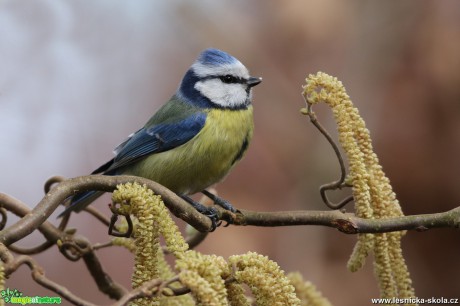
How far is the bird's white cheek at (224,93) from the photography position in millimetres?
2264

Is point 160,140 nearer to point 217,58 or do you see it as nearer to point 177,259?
point 217,58

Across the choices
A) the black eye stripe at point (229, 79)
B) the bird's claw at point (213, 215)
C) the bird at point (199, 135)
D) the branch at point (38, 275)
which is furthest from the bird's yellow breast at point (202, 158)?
the branch at point (38, 275)

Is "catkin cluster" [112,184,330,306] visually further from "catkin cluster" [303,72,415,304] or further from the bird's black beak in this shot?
the bird's black beak

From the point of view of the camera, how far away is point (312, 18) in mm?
3932

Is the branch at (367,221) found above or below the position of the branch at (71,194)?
above

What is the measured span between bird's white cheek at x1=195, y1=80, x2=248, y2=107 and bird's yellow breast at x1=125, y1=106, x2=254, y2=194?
7 centimetres

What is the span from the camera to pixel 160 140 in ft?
7.26

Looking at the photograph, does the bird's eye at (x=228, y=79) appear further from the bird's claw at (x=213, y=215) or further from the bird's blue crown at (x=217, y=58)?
the bird's claw at (x=213, y=215)

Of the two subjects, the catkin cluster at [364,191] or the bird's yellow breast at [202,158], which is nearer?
the catkin cluster at [364,191]

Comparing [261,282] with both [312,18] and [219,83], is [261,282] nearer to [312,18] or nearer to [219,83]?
[219,83]

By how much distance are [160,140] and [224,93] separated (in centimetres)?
25

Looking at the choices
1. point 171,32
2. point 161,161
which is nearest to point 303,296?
point 161,161

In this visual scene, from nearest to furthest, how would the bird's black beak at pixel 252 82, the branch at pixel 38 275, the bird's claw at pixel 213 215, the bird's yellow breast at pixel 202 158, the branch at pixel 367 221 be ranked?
the branch at pixel 38 275, the branch at pixel 367 221, the bird's claw at pixel 213 215, the bird's yellow breast at pixel 202 158, the bird's black beak at pixel 252 82

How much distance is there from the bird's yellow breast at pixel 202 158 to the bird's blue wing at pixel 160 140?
0.06 ft
